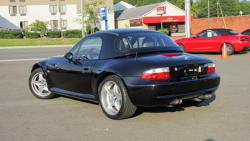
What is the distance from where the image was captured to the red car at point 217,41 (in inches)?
609

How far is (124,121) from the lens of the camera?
4801 mm

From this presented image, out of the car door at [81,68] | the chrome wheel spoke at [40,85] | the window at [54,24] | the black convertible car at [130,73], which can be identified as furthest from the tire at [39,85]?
the window at [54,24]

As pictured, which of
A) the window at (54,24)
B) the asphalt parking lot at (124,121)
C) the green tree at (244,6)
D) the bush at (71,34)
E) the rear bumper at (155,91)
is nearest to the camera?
the asphalt parking lot at (124,121)

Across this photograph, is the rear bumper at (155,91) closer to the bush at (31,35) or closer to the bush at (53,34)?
the bush at (53,34)

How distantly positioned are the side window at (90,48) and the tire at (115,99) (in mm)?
738

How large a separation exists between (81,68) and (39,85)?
1.78m

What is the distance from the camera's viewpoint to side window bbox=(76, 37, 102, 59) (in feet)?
18.2

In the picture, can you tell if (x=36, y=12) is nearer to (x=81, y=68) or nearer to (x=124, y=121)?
(x=81, y=68)

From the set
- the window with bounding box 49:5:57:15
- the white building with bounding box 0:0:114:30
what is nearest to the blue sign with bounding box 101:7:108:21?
the white building with bounding box 0:0:114:30

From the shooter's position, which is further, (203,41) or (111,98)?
(203,41)

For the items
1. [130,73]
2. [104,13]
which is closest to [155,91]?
[130,73]

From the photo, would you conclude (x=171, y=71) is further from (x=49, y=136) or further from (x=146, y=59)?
(x=49, y=136)

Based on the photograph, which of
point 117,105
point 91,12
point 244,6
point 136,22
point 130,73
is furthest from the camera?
point 244,6

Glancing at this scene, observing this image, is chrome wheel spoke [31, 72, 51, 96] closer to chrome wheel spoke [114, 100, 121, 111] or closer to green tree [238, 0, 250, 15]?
chrome wheel spoke [114, 100, 121, 111]
